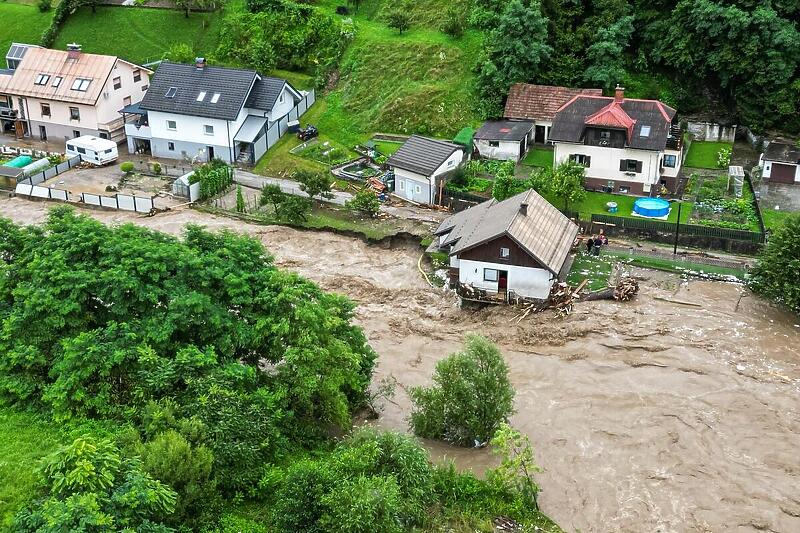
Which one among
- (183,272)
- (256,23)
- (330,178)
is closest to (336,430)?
(183,272)

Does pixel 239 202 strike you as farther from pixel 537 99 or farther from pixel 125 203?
pixel 537 99

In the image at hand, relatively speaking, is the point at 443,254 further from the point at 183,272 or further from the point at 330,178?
the point at 183,272

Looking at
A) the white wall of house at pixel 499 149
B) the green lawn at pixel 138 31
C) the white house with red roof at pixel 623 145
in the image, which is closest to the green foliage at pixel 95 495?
the white house with red roof at pixel 623 145

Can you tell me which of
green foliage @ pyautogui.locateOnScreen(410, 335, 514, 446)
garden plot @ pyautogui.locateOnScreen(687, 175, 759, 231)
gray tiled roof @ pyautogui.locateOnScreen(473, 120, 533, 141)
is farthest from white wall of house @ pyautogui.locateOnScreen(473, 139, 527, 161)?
green foliage @ pyautogui.locateOnScreen(410, 335, 514, 446)

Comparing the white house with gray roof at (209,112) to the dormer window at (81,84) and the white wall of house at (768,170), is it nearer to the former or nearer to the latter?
the dormer window at (81,84)

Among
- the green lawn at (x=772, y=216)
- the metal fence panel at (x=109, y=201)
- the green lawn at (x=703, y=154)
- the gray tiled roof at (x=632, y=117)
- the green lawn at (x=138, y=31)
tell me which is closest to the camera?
the green lawn at (x=772, y=216)

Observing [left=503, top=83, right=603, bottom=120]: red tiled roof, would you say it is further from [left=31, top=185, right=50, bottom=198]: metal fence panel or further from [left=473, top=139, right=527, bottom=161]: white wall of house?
[left=31, top=185, right=50, bottom=198]: metal fence panel
